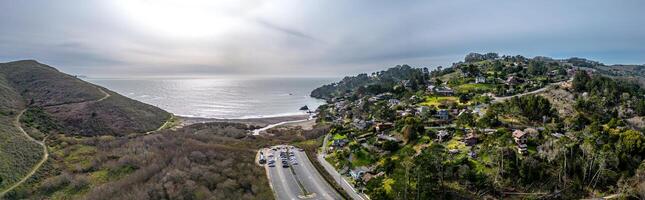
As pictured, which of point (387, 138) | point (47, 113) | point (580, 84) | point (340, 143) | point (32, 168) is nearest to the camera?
point (32, 168)

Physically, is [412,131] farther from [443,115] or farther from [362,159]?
[443,115]

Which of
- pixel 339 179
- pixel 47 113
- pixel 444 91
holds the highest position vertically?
pixel 47 113

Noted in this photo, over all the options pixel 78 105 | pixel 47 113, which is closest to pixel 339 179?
pixel 47 113

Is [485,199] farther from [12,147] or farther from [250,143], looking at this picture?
[12,147]

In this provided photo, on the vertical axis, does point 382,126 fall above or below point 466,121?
below

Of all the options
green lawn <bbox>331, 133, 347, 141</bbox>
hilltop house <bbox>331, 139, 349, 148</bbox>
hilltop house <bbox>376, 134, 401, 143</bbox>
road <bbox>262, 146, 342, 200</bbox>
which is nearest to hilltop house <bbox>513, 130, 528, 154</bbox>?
hilltop house <bbox>376, 134, 401, 143</bbox>

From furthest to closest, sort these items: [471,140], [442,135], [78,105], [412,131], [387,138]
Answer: [78,105], [387,138], [412,131], [442,135], [471,140]

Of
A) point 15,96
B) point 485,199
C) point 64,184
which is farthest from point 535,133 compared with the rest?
point 15,96
